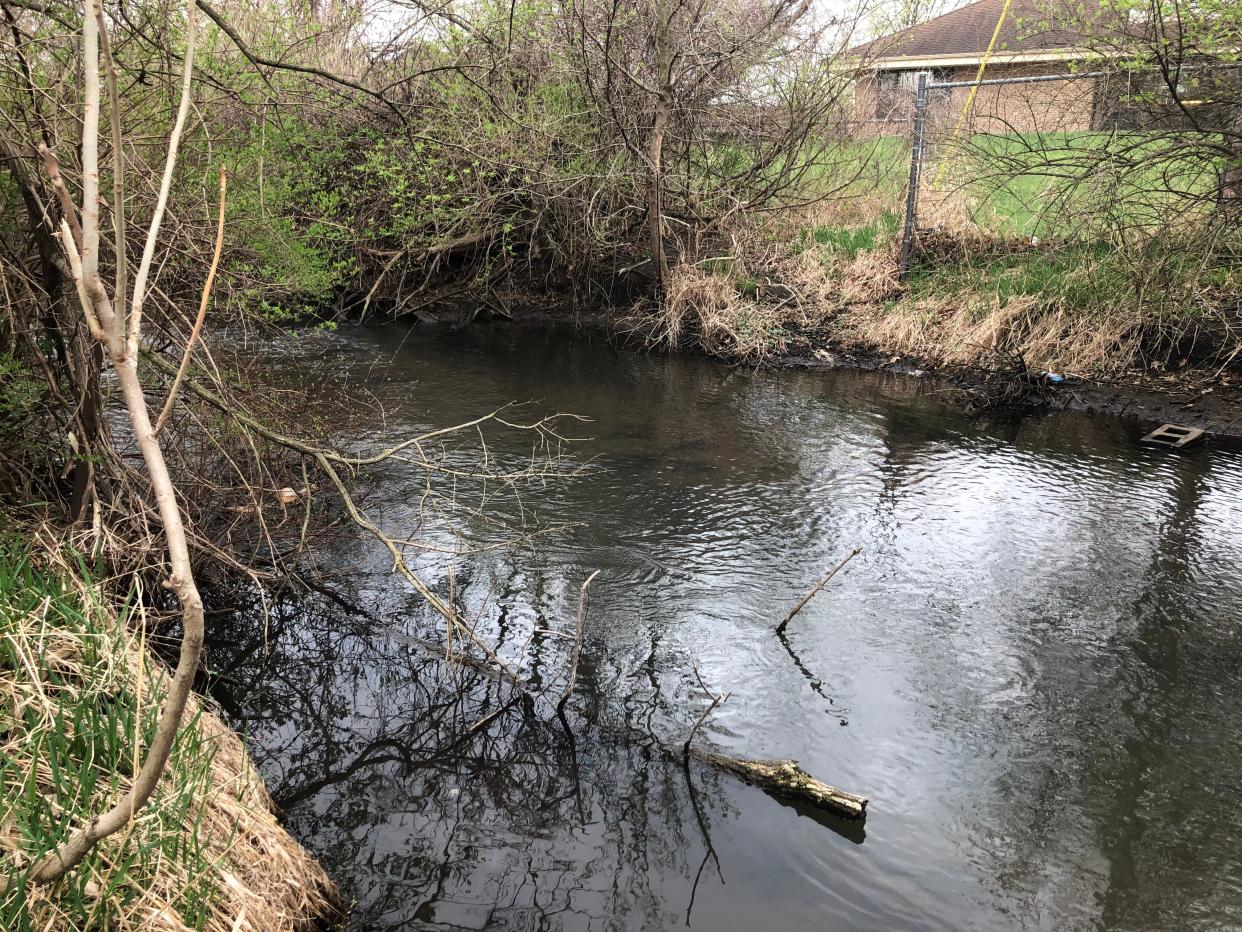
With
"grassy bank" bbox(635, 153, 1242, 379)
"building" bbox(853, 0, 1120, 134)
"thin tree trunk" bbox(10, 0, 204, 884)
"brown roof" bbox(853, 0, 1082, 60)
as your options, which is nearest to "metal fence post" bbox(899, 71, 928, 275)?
"grassy bank" bbox(635, 153, 1242, 379)

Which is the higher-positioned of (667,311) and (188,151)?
(188,151)

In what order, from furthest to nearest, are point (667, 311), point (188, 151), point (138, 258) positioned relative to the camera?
1. point (667, 311)
2. point (188, 151)
3. point (138, 258)

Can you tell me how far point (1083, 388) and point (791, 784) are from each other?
8.65 metres

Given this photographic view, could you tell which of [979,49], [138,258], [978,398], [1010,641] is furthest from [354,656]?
[979,49]

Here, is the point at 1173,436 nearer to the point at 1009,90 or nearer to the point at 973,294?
the point at 973,294

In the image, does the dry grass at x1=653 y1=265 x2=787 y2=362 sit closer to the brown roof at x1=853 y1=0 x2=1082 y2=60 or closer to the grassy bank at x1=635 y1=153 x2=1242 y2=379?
the grassy bank at x1=635 y1=153 x2=1242 y2=379

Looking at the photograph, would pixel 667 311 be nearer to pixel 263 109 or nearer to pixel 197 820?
pixel 263 109

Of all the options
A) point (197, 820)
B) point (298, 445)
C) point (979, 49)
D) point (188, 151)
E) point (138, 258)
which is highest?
point (979, 49)

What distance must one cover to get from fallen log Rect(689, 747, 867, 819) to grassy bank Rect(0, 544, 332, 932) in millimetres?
2011

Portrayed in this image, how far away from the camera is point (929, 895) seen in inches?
160

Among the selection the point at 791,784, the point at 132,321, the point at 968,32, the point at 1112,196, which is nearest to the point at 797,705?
the point at 791,784

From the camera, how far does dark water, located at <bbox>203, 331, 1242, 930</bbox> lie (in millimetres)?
4105

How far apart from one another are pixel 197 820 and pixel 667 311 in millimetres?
11666

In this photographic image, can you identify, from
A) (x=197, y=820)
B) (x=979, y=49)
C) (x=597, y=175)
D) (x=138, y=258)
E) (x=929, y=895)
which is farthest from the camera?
(x=979, y=49)
